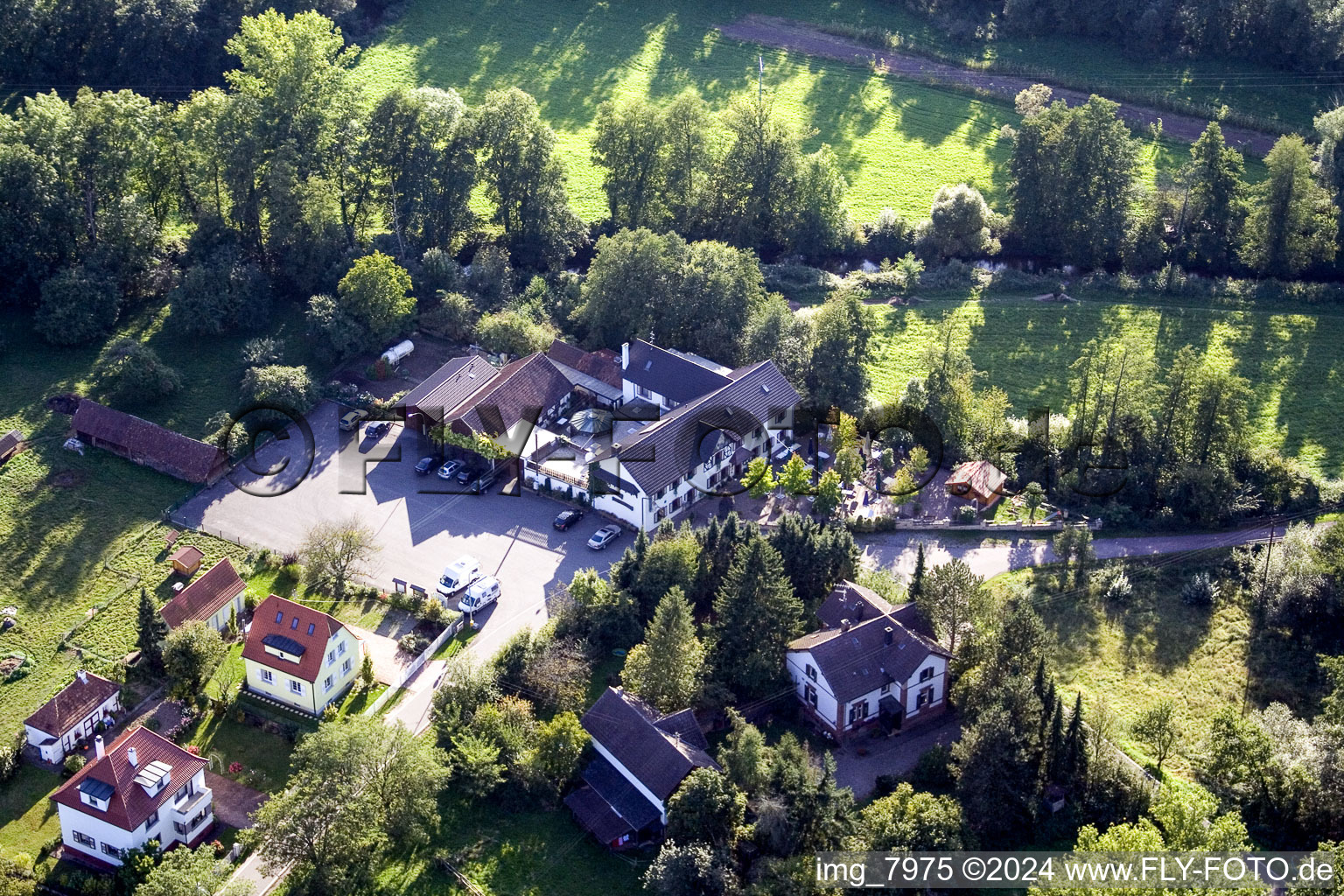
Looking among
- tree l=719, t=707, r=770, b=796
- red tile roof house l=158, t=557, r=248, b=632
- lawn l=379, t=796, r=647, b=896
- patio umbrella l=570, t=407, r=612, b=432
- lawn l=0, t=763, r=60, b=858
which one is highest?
patio umbrella l=570, t=407, r=612, b=432

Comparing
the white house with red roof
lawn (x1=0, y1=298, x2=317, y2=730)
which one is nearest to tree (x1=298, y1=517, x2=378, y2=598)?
the white house with red roof

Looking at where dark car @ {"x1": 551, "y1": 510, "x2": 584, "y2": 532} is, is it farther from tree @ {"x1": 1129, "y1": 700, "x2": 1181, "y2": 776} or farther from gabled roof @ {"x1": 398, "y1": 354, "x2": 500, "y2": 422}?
tree @ {"x1": 1129, "y1": 700, "x2": 1181, "y2": 776}

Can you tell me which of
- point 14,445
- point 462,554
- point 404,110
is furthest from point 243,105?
point 462,554

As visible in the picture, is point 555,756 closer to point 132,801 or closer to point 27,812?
point 132,801

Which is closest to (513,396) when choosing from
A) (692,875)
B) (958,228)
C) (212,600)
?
(212,600)

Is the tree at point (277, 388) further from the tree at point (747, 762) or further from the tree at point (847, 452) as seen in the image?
the tree at point (747, 762)

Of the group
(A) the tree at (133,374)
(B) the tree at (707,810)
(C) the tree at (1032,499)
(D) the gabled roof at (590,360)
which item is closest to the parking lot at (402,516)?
(A) the tree at (133,374)

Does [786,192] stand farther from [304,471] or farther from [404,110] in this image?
[304,471]
